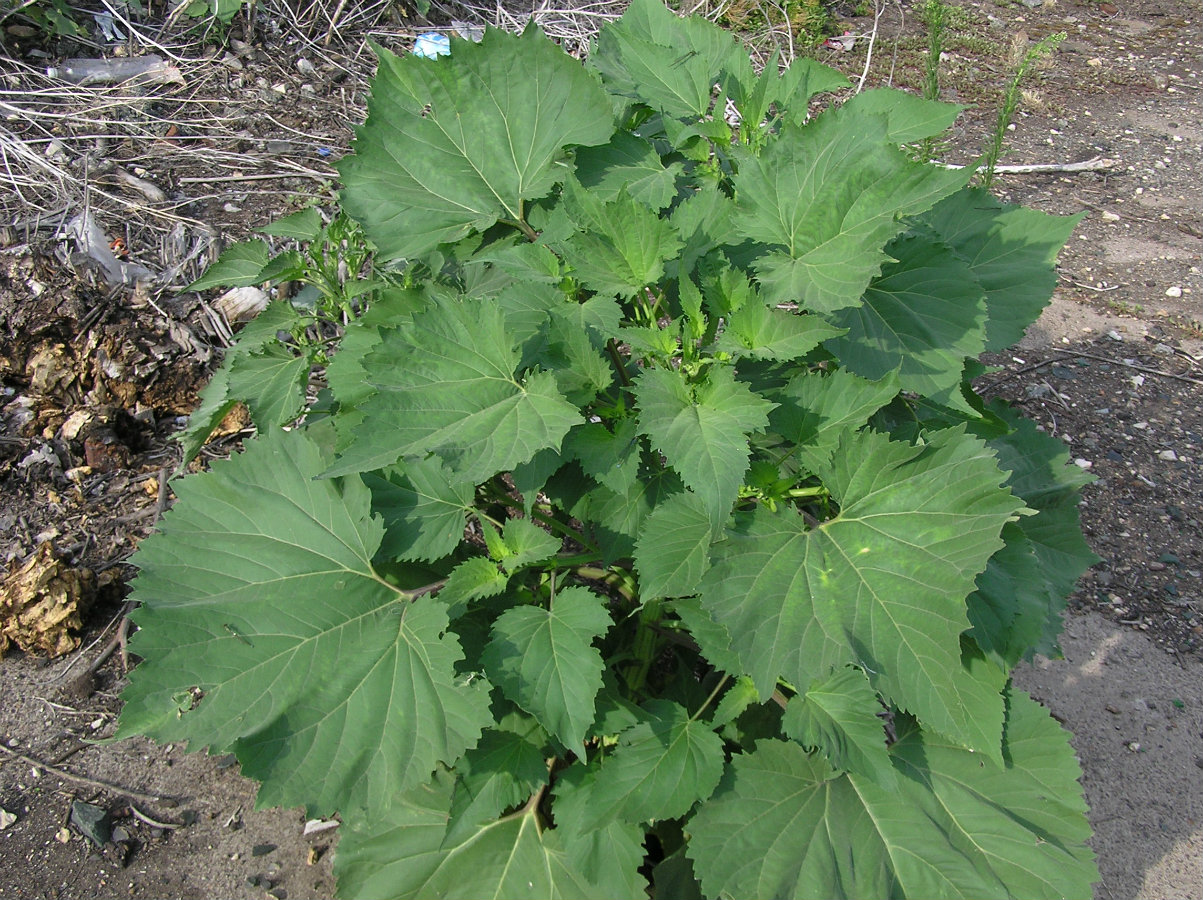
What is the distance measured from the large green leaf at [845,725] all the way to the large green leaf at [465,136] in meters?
1.12

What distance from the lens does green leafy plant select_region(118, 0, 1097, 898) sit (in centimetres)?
150

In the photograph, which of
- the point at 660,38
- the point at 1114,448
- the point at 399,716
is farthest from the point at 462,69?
the point at 1114,448

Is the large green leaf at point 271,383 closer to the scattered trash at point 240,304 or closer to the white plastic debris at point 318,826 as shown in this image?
the white plastic debris at point 318,826

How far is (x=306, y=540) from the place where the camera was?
182 cm

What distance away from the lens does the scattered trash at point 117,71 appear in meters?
4.38

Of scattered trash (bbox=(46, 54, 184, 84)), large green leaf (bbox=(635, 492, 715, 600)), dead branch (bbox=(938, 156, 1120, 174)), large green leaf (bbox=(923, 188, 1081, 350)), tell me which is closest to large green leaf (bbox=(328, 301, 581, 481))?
large green leaf (bbox=(635, 492, 715, 600))

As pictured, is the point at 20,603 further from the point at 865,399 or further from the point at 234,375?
the point at 865,399

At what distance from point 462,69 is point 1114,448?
3027 millimetres

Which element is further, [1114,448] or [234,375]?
[1114,448]

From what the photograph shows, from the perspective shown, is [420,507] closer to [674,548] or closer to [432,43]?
[674,548]

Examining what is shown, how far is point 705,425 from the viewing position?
1424mm

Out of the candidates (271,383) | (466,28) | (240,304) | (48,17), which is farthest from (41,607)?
(466,28)

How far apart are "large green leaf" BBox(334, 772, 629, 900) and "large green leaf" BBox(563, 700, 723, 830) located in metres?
0.24

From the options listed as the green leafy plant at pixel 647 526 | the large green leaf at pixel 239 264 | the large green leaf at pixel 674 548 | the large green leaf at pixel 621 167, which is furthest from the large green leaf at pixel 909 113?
the large green leaf at pixel 239 264
